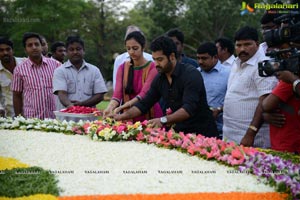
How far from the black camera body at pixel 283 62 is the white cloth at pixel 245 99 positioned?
756 mm

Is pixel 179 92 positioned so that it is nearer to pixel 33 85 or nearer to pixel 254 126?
pixel 254 126

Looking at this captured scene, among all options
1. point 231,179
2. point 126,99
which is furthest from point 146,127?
point 231,179

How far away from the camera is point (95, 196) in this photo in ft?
9.22

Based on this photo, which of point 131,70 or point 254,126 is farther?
point 131,70

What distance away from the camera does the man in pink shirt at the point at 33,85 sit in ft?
19.7

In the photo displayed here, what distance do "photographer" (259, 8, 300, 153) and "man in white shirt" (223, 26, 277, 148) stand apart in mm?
358

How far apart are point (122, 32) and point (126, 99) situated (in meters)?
28.9

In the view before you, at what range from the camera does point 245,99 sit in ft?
14.9

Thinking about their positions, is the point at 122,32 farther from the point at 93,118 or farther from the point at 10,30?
the point at 93,118

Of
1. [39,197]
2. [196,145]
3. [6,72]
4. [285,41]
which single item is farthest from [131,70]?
[39,197]

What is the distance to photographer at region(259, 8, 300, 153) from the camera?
3471 mm

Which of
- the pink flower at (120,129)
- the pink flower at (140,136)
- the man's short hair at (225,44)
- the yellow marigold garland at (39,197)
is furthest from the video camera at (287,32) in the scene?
the man's short hair at (225,44)

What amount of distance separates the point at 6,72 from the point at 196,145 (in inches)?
150

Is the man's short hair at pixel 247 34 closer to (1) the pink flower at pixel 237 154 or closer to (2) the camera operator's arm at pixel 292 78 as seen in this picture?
(2) the camera operator's arm at pixel 292 78
